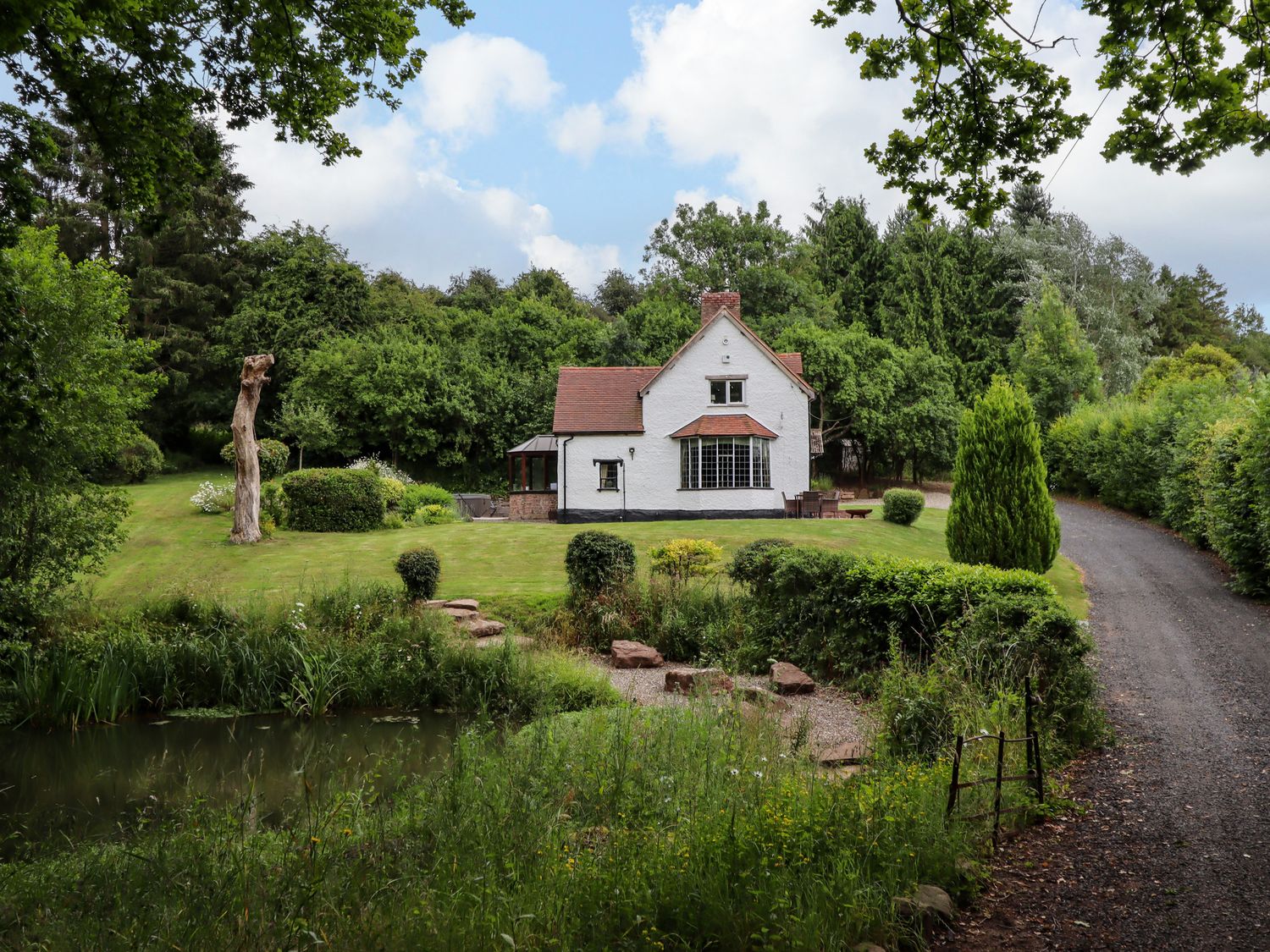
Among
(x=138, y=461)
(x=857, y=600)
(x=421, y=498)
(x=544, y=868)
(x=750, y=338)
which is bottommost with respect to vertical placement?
(x=544, y=868)

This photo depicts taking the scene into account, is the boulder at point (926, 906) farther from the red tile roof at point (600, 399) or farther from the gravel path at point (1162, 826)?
the red tile roof at point (600, 399)

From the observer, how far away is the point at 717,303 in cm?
2977

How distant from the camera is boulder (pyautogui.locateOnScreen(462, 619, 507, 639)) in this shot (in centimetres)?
1303

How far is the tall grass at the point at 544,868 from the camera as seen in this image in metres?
3.70

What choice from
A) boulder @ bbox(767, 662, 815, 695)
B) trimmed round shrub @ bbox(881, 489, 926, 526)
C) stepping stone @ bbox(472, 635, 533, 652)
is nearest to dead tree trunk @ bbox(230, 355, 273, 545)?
stepping stone @ bbox(472, 635, 533, 652)

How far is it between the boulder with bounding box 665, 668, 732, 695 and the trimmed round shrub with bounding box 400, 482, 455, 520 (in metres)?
18.1

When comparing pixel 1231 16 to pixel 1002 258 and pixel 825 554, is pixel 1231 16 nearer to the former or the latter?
pixel 825 554

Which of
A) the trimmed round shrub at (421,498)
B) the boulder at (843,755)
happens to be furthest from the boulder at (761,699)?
the trimmed round shrub at (421,498)

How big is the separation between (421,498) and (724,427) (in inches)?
396

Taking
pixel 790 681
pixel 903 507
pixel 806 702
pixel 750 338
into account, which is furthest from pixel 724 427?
pixel 806 702

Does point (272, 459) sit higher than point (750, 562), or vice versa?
point (272, 459)

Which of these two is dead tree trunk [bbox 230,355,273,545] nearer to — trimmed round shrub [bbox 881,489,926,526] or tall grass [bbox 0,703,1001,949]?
tall grass [bbox 0,703,1001,949]

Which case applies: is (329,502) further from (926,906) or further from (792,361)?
(926,906)

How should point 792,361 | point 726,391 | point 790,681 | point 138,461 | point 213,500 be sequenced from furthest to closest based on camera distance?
point 792,361 → point 138,461 → point 726,391 → point 213,500 → point 790,681
